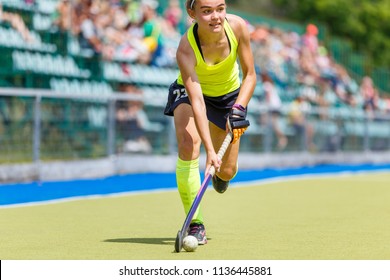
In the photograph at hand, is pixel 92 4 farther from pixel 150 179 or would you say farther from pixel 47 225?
pixel 47 225

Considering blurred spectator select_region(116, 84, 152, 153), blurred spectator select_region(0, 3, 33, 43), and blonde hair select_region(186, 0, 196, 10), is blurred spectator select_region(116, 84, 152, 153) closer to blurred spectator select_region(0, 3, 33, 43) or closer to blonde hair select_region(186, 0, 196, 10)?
blurred spectator select_region(0, 3, 33, 43)

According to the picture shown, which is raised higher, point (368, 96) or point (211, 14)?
point (211, 14)

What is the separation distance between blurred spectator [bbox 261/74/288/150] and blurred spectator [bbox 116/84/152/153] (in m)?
4.36

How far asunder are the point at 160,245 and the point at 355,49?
33159 mm

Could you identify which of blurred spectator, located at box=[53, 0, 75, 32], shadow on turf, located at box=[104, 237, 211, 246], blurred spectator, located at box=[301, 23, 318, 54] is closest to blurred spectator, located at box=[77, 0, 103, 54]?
blurred spectator, located at box=[53, 0, 75, 32]

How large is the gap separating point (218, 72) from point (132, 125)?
29.0ft

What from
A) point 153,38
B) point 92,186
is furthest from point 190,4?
point 153,38

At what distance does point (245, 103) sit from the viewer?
8.38 m

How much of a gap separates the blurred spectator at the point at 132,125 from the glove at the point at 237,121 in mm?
8776

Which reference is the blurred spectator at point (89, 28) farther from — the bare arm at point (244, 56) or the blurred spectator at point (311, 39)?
the blurred spectator at point (311, 39)

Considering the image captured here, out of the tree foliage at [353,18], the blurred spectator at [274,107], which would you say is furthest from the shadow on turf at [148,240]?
the tree foliage at [353,18]

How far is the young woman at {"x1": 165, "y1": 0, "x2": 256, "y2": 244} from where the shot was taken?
26.4ft

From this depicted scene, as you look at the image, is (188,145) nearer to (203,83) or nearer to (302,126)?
(203,83)

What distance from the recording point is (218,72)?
335 inches
